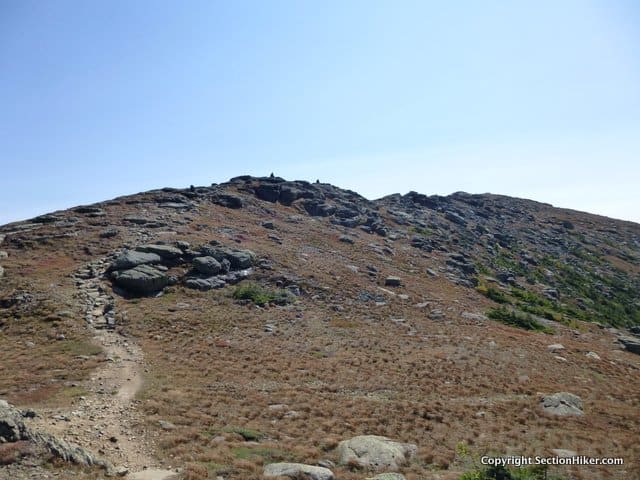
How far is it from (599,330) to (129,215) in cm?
6828

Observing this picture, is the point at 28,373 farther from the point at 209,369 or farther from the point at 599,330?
the point at 599,330

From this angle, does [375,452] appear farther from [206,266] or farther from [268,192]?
[268,192]

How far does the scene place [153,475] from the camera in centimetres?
1381

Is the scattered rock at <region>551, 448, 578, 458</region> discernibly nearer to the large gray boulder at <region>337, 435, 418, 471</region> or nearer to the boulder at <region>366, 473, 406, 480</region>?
the large gray boulder at <region>337, 435, 418, 471</region>

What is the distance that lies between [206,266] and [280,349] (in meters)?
16.6

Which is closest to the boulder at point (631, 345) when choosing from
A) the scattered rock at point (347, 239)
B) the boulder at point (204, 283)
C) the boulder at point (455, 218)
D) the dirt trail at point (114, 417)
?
the scattered rock at point (347, 239)

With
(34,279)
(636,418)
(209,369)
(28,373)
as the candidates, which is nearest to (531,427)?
(636,418)

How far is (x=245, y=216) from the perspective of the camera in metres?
69.0

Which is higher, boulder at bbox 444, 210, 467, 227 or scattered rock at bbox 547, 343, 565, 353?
boulder at bbox 444, 210, 467, 227

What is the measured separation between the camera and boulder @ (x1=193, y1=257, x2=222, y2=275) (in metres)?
43.7

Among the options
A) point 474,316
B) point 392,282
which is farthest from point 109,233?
point 474,316

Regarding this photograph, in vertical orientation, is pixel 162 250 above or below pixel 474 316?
above

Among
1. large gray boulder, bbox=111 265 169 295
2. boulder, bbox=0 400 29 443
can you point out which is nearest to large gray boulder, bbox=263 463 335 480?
boulder, bbox=0 400 29 443

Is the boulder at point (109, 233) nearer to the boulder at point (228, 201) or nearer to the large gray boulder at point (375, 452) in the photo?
the boulder at point (228, 201)
